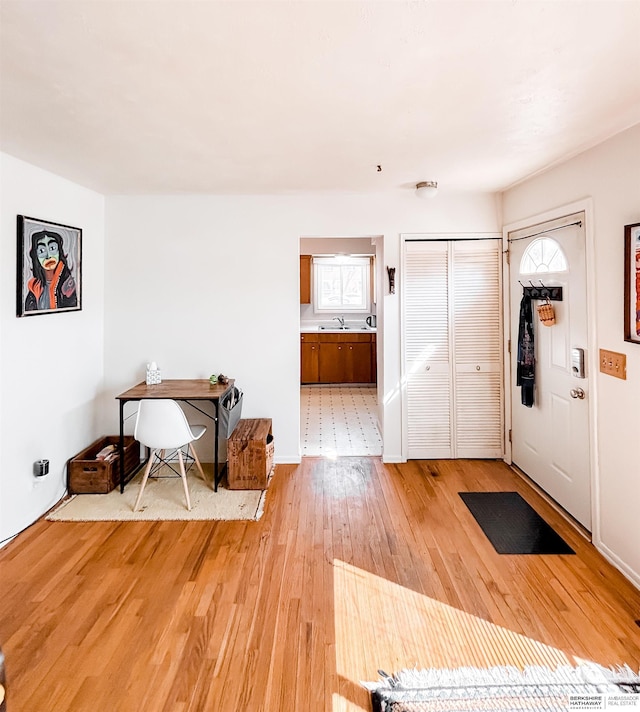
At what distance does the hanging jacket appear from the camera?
352cm

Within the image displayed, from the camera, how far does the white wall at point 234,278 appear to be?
159 inches

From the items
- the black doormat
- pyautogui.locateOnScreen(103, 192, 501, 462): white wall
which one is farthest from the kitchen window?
the black doormat

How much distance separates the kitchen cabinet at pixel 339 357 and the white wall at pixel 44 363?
412cm

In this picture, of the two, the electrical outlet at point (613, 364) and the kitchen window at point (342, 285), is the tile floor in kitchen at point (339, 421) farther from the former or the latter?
the electrical outlet at point (613, 364)

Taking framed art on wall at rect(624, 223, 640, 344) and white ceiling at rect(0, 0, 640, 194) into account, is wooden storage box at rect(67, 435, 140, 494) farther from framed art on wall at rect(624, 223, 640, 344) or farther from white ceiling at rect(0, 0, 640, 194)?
framed art on wall at rect(624, 223, 640, 344)

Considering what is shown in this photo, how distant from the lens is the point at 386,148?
2.76 meters

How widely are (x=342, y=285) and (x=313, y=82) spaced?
21.0 feet

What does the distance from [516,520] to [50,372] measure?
11.6 ft

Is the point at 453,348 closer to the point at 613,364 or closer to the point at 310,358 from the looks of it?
the point at 613,364

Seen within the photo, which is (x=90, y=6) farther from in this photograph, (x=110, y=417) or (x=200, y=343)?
(x=110, y=417)

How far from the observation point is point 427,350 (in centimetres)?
413

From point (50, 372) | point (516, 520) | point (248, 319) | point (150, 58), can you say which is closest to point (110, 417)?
point (50, 372)

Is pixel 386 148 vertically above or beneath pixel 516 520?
above

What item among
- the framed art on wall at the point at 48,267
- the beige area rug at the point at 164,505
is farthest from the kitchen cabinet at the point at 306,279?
the beige area rug at the point at 164,505
